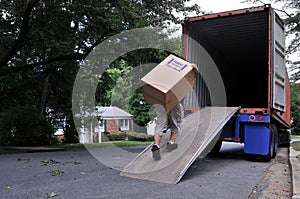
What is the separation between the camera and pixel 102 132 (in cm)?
2991

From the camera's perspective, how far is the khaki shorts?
589 cm

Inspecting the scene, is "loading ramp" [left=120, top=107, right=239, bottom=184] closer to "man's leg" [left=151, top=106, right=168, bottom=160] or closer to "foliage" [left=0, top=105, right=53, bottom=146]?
"man's leg" [left=151, top=106, right=168, bottom=160]

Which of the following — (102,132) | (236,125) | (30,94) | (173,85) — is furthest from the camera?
(102,132)

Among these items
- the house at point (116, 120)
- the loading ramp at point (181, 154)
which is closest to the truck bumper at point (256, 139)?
the loading ramp at point (181, 154)

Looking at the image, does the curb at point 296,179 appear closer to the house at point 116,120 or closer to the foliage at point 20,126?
the foliage at point 20,126

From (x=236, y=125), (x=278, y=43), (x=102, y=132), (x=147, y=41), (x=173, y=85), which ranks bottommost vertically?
(x=102, y=132)

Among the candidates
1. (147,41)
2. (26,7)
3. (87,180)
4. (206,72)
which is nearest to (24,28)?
(26,7)

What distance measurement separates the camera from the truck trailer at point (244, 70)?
7.05m

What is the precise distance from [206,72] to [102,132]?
2204 centimetres

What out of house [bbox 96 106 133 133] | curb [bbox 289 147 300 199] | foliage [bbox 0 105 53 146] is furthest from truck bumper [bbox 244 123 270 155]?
house [bbox 96 106 133 133]

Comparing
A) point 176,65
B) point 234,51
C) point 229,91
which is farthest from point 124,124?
point 176,65

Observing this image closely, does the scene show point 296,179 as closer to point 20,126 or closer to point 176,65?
point 176,65

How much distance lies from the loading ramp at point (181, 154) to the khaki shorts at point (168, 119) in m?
0.43

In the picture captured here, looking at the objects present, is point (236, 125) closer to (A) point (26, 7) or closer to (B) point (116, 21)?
(B) point (116, 21)
